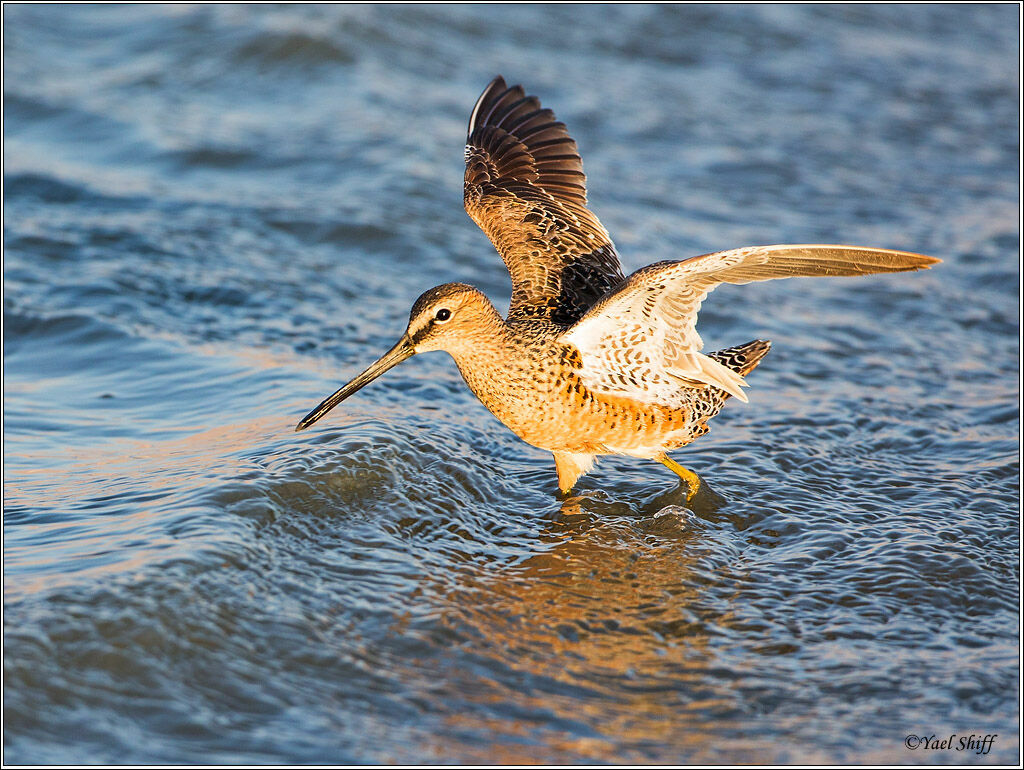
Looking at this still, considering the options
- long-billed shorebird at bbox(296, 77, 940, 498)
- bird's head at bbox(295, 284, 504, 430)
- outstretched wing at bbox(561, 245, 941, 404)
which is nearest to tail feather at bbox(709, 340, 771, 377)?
long-billed shorebird at bbox(296, 77, 940, 498)

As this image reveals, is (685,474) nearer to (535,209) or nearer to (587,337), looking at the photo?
(587,337)

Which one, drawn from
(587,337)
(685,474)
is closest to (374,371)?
(587,337)

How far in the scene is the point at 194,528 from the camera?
13.3ft

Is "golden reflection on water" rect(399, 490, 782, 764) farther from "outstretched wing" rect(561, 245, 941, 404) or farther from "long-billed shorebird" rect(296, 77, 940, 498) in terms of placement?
"outstretched wing" rect(561, 245, 941, 404)

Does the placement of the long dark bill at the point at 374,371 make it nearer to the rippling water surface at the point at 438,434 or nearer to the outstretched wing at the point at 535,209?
the rippling water surface at the point at 438,434

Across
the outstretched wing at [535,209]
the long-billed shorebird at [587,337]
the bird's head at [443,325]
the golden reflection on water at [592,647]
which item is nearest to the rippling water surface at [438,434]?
the golden reflection on water at [592,647]

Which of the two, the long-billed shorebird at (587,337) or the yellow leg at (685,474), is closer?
the long-billed shorebird at (587,337)

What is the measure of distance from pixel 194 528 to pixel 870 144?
23.2ft

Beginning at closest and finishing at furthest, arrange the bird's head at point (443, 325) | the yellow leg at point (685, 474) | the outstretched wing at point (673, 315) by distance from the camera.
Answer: the outstretched wing at point (673, 315) < the bird's head at point (443, 325) < the yellow leg at point (685, 474)

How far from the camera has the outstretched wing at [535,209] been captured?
4.93m

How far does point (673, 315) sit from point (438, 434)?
1292 mm

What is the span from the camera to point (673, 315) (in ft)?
13.9

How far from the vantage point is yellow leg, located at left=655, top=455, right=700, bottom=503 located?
4781mm

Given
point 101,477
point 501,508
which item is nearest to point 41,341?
point 101,477
